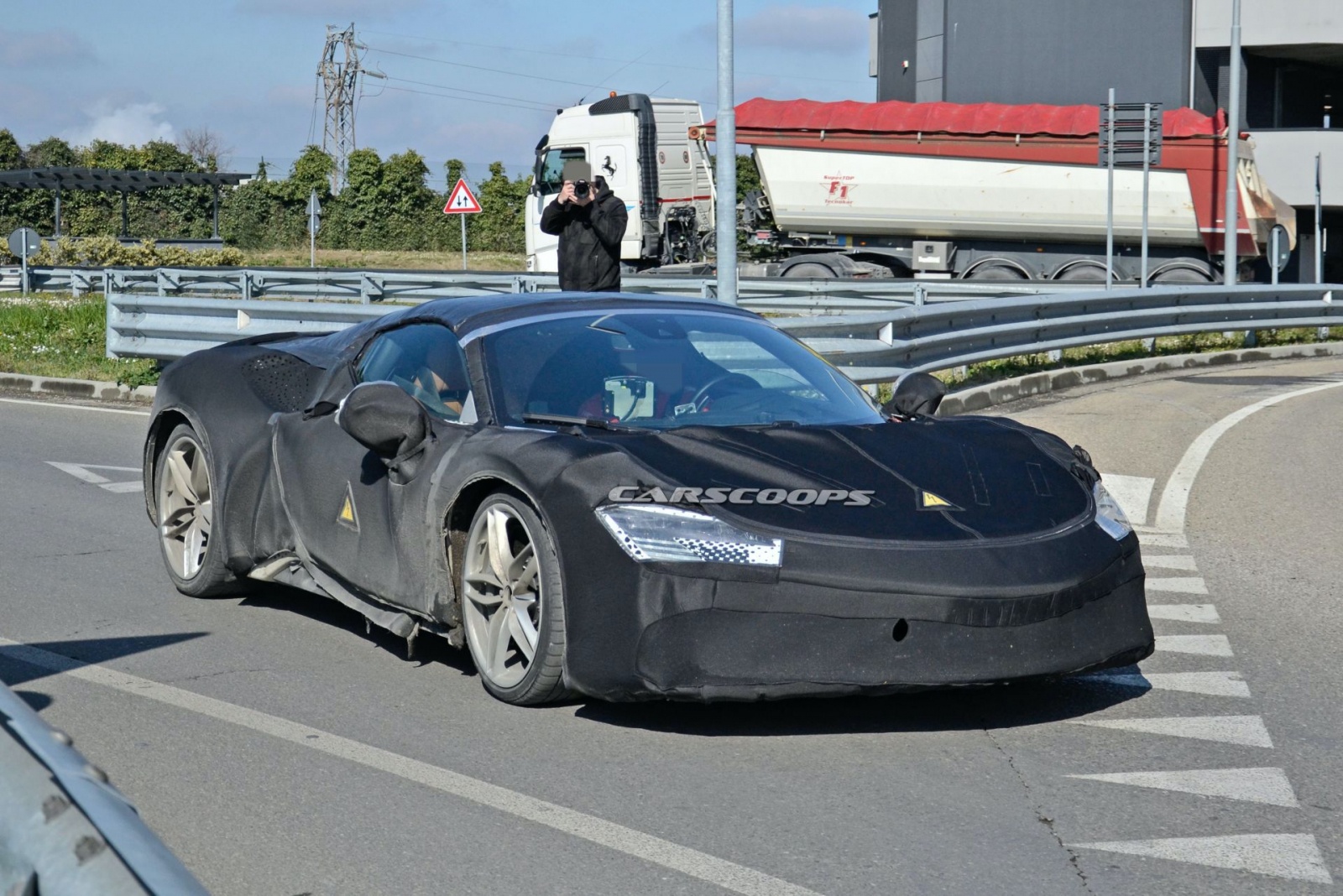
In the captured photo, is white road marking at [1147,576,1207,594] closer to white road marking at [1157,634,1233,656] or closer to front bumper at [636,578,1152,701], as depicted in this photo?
white road marking at [1157,634,1233,656]

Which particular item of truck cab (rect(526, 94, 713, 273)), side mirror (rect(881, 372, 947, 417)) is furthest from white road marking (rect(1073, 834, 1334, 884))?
truck cab (rect(526, 94, 713, 273))

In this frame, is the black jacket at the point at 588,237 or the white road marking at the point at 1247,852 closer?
the white road marking at the point at 1247,852

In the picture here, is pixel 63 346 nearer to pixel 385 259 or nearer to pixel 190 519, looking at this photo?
pixel 190 519

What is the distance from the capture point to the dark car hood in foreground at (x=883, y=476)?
4.43 meters

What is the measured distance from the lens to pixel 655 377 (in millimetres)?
5391

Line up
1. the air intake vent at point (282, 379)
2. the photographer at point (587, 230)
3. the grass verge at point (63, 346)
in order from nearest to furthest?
the air intake vent at point (282, 379) < the photographer at point (587, 230) < the grass verge at point (63, 346)

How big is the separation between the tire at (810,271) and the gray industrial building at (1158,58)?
33.4 feet

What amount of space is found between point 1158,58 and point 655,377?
3529cm

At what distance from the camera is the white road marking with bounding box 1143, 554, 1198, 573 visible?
7426 millimetres

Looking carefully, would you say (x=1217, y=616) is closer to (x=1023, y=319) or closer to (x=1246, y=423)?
(x=1246, y=423)

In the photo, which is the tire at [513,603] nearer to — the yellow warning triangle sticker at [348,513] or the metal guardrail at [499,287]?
the yellow warning triangle sticker at [348,513]

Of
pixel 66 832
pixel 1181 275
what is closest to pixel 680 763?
pixel 66 832

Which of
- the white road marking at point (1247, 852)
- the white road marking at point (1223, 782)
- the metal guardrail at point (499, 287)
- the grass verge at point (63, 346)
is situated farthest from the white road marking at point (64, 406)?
the white road marking at point (1247, 852)

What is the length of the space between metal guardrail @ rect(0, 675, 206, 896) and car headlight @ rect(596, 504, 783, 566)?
2.46 meters
